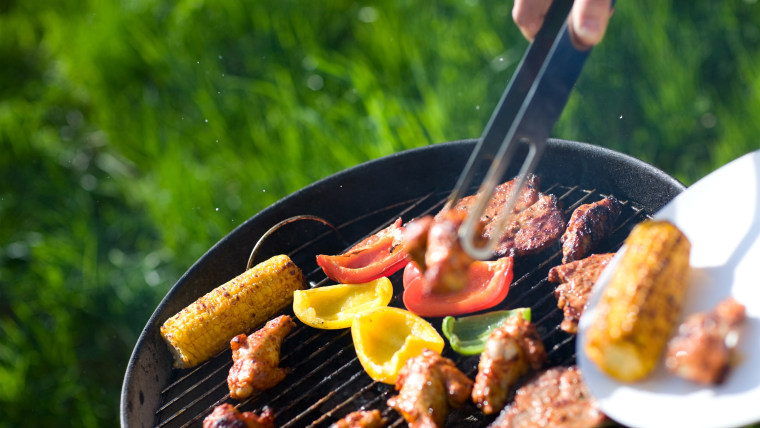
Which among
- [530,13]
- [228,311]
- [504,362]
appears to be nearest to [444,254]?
[504,362]

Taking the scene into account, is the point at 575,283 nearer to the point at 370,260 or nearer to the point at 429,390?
the point at 429,390

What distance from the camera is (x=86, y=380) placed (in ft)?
16.5

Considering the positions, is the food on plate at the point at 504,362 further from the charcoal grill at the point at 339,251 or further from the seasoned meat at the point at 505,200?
the seasoned meat at the point at 505,200

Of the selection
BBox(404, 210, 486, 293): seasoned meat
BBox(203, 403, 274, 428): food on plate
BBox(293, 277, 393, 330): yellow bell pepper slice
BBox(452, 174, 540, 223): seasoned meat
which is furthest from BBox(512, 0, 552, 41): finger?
BBox(203, 403, 274, 428): food on plate

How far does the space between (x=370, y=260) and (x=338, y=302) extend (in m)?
0.29

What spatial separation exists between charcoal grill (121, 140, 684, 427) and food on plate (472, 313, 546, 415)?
0.12 metres

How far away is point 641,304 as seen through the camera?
7.06ft

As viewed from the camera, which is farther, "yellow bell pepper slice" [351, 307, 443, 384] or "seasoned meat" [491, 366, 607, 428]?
"yellow bell pepper slice" [351, 307, 443, 384]

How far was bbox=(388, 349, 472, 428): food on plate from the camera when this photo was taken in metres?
2.49

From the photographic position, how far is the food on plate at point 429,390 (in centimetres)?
249

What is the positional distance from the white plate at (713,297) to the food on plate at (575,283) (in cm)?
27

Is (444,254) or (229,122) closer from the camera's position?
(444,254)

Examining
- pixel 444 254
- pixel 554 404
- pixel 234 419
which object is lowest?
pixel 554 404

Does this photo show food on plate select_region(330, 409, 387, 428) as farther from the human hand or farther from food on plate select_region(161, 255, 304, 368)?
the human hand
